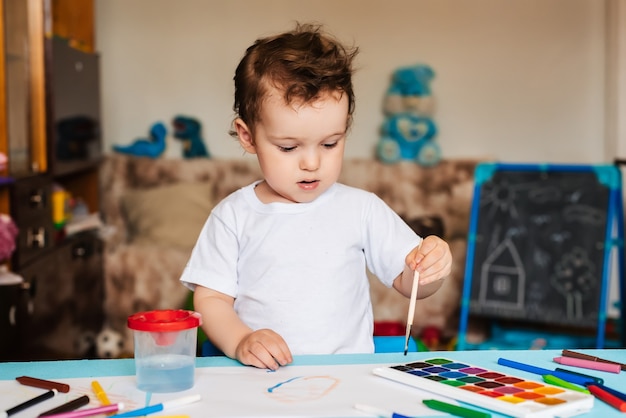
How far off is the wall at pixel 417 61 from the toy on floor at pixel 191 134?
6cm

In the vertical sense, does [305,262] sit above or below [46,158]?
below

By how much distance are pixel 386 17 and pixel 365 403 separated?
3.30 m

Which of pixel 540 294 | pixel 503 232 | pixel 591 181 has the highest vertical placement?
pixel 591 181

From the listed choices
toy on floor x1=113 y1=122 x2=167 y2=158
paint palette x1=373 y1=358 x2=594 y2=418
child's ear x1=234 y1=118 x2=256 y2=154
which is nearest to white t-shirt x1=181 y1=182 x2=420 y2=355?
child's ear x1=234 y1=118 x2=256 y2=154

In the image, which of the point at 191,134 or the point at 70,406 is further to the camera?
the point at 191,134

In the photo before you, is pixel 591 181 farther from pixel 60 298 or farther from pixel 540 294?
pixel 60 298

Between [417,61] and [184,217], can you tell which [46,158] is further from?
[417,61]

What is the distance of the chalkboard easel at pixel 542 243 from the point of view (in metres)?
3.24

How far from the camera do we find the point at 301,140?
1.25 metres

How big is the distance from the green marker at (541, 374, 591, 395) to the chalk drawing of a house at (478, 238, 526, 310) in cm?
241

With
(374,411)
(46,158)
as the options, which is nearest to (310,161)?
(374,411)

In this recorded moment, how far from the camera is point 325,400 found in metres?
0.92

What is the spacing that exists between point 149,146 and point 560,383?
10.5 feet

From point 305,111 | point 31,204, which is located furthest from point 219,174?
point 305,111
